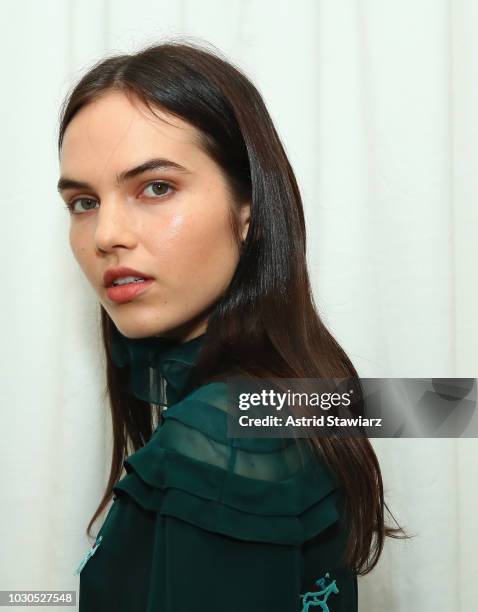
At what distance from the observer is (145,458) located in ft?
2.58

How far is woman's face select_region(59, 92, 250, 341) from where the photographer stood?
2.91ft

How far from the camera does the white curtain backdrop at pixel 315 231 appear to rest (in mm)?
1369

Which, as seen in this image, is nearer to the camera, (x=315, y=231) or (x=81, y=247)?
(x=81, y=247)

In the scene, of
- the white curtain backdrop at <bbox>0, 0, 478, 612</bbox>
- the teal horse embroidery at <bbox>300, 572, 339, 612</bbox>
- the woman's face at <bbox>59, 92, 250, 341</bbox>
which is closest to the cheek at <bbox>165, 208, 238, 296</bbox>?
the woman's face at <bbox>59, 92, 250, 341</bbox>

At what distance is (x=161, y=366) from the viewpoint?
988mm

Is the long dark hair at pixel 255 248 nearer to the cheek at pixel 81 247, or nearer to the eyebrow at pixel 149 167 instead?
the eyebrow at pixel 149 167

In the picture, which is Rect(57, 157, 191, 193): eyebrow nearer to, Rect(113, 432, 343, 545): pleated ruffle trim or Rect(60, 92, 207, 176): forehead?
Rect(60, 92, 207, 176): forehead

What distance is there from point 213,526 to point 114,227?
0.38 m

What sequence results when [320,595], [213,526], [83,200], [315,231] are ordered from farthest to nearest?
[315,231] → [83,200] → [320,595] → [213,526]

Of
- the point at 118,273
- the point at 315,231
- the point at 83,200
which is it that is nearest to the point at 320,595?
the point at 118,273

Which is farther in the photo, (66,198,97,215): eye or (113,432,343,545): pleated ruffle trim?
(66,198,97,215): eye

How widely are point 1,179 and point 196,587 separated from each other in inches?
36.2

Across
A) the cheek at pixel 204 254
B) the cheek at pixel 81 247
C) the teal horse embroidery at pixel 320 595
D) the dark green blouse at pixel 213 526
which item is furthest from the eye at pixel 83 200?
the teal horse embroidery at pixel 320 595

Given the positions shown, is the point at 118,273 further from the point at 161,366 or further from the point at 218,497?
the point at 218,497
